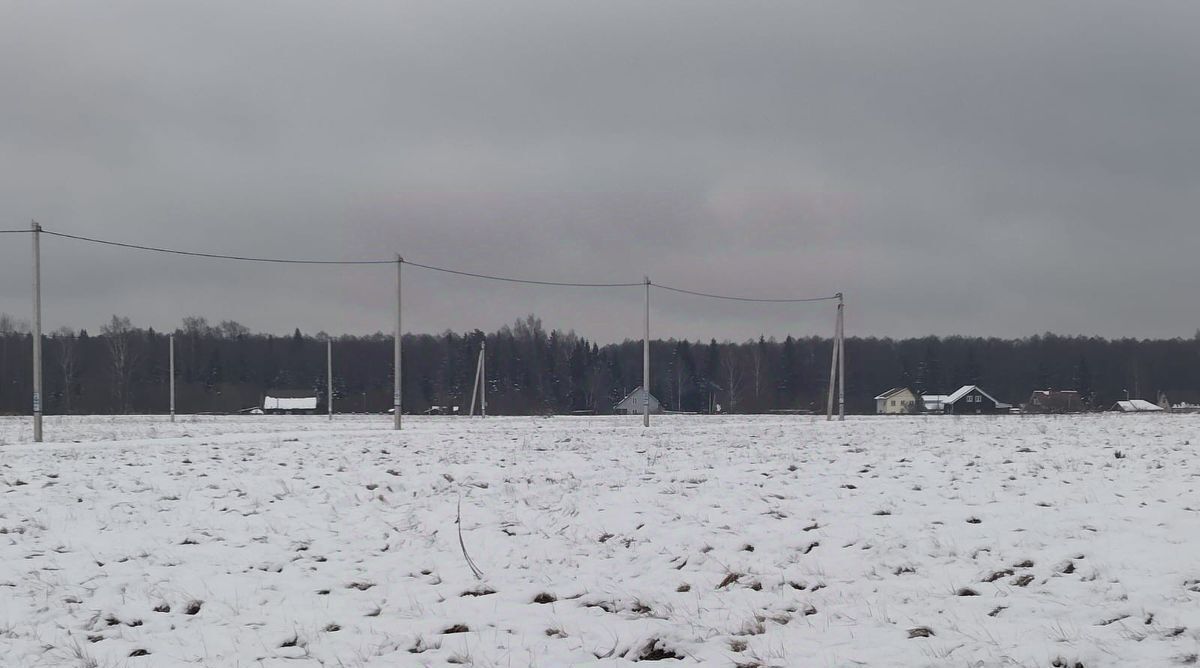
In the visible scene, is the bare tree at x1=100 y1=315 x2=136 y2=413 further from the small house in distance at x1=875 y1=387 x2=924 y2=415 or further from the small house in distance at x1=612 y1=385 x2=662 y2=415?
the small house in distance at x1=875 y1=387 x2=924 y2=415

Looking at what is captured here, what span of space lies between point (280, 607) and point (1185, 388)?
490ft

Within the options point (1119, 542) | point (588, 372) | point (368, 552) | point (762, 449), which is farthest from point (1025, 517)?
point (588, 372)

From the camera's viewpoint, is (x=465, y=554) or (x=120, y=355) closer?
(x=465, y=554)

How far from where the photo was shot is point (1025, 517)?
39.0 ft

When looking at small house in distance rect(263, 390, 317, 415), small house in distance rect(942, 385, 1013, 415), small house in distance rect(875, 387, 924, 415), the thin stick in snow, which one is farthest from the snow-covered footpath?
small house in distance rect(875, 387, 924, 415)

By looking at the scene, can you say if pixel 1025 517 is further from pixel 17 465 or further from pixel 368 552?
pixel 17 465

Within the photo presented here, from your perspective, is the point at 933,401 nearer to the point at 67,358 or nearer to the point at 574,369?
the point at 574,369

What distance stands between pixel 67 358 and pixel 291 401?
94.1 ft

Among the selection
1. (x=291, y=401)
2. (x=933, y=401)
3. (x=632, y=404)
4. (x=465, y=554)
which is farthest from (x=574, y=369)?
(x=465, y=554)

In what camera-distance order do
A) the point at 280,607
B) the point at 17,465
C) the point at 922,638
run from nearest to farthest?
1. the point at 922,638
2. the point at 280,607
3. the point at 17,465

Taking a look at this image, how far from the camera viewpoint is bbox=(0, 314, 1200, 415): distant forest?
414ft

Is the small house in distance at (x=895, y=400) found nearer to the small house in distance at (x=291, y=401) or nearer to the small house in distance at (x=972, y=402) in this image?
the small house in distance at (x=972, y=402)

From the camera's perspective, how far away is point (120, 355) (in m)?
120

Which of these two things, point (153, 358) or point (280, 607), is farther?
point (153, 358)
